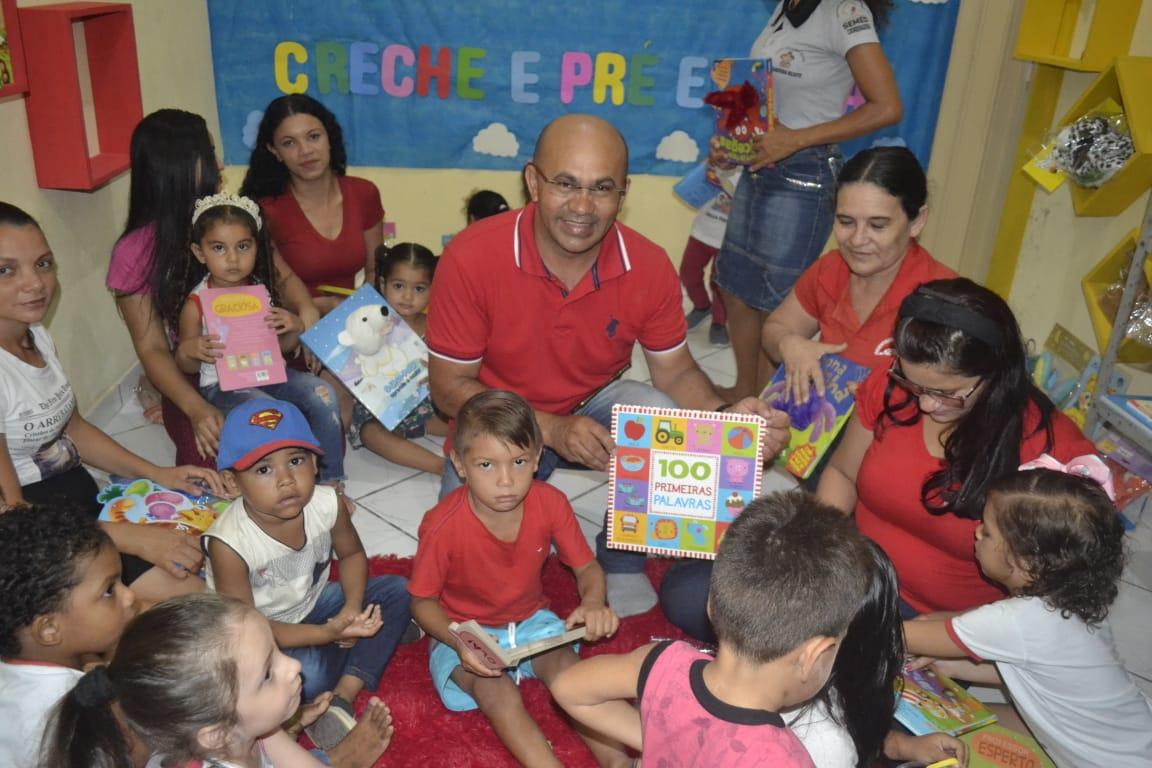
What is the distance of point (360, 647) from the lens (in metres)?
2.52

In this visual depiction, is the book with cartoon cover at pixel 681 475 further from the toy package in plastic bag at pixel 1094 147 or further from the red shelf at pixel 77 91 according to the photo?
the red shelf at pixel 77 91

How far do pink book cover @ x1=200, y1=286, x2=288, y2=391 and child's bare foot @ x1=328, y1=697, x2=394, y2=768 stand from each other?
1242mm

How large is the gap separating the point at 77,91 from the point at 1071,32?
390cm

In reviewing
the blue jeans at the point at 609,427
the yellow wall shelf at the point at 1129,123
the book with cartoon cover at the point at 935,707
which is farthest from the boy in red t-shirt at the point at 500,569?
the yellow wall shelf at the point at 1129,123

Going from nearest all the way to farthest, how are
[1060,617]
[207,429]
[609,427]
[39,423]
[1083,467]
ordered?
[1060,617] < [1083,467] < [39,423] < [609,427] < [207,429]

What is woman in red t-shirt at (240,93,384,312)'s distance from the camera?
12.0 ft

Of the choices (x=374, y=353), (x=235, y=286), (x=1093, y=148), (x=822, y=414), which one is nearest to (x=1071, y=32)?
(x=1093, y=148)

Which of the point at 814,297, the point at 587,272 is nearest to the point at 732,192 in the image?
the point at 814,297

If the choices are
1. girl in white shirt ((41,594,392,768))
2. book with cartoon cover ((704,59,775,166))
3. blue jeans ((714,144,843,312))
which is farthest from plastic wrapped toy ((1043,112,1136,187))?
girl in white shirt ((41,594,392,768))

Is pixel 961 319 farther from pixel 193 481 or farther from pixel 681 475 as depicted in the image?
pixel 193 481

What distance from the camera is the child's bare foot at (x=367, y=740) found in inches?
88.6

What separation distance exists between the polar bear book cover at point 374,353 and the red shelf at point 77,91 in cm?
95

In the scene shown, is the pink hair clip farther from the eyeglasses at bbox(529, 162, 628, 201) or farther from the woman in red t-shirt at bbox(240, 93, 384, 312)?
the woman in red t-shirt at bbox(240, 93, 384, 312)

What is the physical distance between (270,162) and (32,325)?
4.44ft
